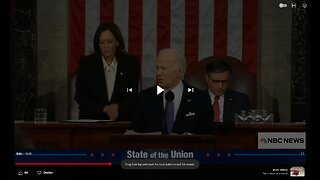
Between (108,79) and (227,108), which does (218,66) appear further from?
(108,79)

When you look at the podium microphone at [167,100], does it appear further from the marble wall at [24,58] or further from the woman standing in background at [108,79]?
the marble wall at [24,58]

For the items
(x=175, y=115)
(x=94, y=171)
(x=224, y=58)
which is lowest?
(x=94, y=171)

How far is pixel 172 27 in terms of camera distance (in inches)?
69.4

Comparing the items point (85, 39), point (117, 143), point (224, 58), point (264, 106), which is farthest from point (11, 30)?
point (264, 106)

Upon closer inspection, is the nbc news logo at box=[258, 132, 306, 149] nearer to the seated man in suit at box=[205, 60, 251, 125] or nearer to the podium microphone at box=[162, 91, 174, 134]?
the seated man in suit at box=[205, 60, 251, 125]

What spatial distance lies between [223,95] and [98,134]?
0.96 feet

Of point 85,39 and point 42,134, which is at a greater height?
point 85,39

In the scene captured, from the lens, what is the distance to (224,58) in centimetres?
175

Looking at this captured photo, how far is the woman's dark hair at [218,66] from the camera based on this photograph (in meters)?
1.76

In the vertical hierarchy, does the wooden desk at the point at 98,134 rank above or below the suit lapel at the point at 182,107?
below

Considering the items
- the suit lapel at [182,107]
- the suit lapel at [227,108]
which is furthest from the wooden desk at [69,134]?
the suit lapel at [227,108]

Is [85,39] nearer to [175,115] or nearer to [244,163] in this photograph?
[175,115]

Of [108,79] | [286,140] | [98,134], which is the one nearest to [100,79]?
[108,79]

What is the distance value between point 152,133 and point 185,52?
19 centimetres
